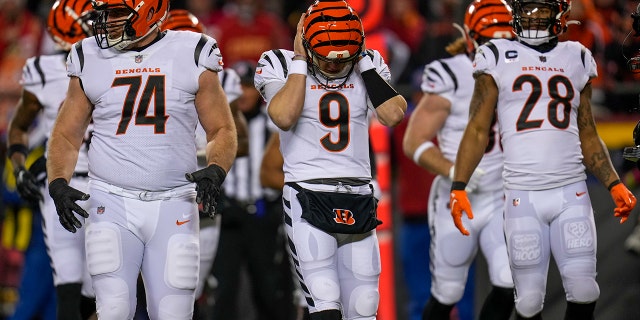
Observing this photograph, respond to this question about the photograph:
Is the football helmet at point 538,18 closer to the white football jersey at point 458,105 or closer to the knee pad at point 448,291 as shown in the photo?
the white football jersey at point 458,105

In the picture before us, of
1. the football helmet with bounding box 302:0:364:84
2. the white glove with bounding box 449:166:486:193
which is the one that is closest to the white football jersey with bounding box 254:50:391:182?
the football helmet with bounding box 302:0:364:84

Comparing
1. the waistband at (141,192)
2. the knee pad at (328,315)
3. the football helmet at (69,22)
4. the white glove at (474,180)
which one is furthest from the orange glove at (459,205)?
the football helmet at (69,22)

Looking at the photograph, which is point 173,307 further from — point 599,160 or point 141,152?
point 599,160

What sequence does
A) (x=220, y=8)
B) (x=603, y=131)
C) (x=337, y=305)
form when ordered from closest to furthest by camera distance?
(x=337, y=305) → (x=603, y=131) → (x=220, y=8)

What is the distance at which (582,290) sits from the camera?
5984mm

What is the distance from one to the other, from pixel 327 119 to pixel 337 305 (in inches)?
36.2

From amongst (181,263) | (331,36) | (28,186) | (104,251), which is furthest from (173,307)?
(28,186)

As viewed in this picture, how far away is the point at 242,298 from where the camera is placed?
30.9ft

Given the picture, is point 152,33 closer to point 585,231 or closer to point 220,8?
point 585,231

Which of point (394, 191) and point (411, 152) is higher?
point (411, 152)

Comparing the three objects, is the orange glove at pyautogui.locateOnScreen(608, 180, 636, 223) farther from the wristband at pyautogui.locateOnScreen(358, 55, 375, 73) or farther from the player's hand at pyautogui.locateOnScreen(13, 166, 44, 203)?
the player's hand at pyautogui.locateOnScreen(13, 166, 44, 203)

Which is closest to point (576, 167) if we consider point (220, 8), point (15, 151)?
point (15, 151)

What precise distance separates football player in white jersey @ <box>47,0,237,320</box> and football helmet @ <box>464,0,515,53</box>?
1.85 m

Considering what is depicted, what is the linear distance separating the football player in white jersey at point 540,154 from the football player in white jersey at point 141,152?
1417 millimetres
